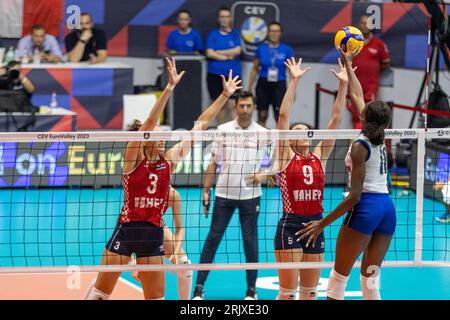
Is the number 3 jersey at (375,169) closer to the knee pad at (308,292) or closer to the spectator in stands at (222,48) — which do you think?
the knee pad at (308,292)

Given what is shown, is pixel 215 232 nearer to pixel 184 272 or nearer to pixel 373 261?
pixel 184 272

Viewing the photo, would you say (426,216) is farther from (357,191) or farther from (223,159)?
(357,191)

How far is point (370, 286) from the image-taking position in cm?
908

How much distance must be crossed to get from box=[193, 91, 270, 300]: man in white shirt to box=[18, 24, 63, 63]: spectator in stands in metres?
8.78

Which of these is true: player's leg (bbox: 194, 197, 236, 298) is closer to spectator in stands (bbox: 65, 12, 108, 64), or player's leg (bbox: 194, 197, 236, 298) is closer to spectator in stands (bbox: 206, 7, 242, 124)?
spectator in stands (bbox: 206, 7, 242, 124)

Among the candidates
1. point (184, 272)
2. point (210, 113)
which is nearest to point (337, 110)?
point (210, 113)

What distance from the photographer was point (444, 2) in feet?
55.0

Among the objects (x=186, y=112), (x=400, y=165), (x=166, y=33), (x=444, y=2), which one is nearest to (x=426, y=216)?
(x=400, y=165)

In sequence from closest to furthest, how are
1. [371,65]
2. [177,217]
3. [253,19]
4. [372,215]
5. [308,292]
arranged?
[372,215] → [308,292] → [177,217] → [371,65] → [253,19]

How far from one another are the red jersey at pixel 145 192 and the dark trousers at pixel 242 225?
1.96 meters

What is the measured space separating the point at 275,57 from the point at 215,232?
8.59m

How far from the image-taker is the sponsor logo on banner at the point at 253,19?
20.4 m

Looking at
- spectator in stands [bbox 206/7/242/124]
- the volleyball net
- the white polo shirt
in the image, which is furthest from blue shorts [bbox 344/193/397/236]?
spectator in stands [bbox 206/7/242/124]

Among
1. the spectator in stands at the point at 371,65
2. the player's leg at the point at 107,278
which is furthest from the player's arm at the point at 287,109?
the spectator in stands at the point at 371,65
